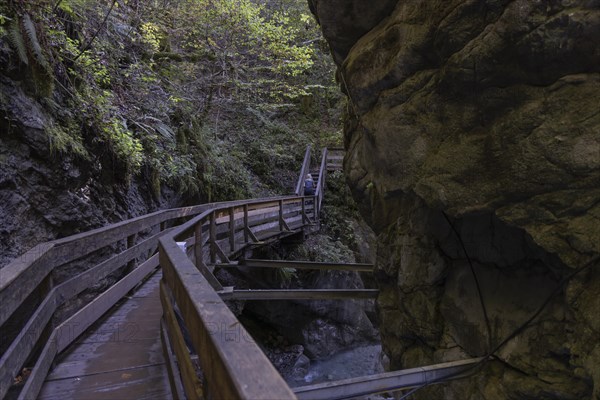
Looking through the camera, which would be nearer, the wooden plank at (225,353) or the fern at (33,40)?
the wooden plank at (225,353)

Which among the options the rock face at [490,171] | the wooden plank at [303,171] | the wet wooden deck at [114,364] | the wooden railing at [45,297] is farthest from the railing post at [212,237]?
the wooden plank at [303,171]

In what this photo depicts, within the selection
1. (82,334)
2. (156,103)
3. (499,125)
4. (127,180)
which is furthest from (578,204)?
(156,103)

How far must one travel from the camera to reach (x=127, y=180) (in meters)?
8.35

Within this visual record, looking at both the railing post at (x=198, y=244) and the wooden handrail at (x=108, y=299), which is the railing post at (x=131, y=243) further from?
the railing post at (x=198, y=244)

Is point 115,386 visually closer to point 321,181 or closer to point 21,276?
point 21,276

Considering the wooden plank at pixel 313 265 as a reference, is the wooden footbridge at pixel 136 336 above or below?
above

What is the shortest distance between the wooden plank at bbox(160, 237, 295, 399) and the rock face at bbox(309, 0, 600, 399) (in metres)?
3.42

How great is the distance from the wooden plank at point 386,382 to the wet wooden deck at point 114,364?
129 centimetres

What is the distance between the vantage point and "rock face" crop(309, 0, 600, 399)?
3590mm

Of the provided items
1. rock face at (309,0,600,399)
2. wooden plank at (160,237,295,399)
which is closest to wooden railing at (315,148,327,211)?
rock face at (309,0,600,399)

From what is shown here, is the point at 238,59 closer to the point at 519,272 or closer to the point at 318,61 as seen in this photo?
the point at 318,61

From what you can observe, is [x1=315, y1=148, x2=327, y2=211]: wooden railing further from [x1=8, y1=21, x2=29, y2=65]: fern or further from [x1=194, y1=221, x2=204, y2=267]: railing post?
[x1=8, y1=21, x2=29, y2=65]: fern

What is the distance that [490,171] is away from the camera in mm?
4230

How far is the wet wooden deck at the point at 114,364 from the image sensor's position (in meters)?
2.91
